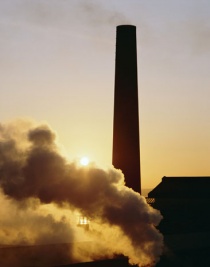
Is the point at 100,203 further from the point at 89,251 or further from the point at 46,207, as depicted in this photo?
the point at 46,207

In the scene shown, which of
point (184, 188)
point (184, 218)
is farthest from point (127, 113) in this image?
point (184, 188)

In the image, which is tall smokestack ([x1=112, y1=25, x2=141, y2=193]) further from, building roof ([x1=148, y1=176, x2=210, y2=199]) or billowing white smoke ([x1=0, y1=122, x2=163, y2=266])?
building roof ([x1=148, y1=176, x2=210, y2=199])

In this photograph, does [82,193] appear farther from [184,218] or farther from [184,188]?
[184,188]

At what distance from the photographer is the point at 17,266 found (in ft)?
111

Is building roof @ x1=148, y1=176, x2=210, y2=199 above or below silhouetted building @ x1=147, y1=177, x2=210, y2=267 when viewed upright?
above

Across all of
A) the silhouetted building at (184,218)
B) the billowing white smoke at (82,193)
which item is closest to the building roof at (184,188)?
the silhouetted building at (184,218)

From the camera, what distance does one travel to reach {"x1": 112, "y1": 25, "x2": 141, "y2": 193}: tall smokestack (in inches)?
1757

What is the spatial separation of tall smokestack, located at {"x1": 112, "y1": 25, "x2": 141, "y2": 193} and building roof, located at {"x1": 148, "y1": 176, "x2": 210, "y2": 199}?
1202cm

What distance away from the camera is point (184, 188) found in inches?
2251

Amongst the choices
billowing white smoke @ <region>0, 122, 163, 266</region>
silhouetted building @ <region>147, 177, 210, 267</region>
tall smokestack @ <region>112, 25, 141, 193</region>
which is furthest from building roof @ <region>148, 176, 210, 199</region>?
billowing white smoke @ <region>0, 122, 163, 266</region>

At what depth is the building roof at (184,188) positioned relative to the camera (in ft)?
184

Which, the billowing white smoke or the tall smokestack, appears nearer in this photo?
the billowing white smoke

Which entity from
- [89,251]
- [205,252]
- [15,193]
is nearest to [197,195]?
[205,252]

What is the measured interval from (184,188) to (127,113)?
1466cm
